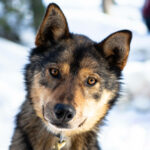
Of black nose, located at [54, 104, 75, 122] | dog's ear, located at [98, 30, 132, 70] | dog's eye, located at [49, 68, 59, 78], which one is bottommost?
black nose, located at [54, 104, 75, 122]

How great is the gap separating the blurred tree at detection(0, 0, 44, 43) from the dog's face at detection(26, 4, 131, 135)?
244 inches

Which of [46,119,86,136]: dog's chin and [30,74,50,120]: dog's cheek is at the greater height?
[30,74,50,120]: dog's cheek

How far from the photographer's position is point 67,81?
3.02 meters

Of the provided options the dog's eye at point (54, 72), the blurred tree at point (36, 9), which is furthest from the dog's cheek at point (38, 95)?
the blurred tree at point (36, 9)

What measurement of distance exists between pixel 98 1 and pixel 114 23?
28.3 feet

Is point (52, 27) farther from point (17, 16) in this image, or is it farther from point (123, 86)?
point (17, 16)

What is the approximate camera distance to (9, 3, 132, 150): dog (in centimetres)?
304

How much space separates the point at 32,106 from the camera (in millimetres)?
3252

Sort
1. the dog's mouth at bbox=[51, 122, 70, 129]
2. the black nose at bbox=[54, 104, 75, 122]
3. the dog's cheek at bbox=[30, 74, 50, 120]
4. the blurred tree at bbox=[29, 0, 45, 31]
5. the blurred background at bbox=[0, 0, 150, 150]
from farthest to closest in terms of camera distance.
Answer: the blurred tree at bbox=[29, 0, 45, 31]
the blurred background at bbox=[0, 0, 150, 150]
the dog's cheek at bbox=[30, 74, 50, 120]
the dog's mouth at bbox=[51, 122, 70, 129]
the black nose at bbox=[54, 104, 75, 122]

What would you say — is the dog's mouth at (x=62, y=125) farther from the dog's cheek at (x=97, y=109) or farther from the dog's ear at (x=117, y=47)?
the dog's ear at (x=117, y=47)

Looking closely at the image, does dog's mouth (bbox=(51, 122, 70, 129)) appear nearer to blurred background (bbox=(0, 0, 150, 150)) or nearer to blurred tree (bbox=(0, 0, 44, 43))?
blurred background (bbox=(0, 0, 150, 150))

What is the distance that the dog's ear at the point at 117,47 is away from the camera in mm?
3189

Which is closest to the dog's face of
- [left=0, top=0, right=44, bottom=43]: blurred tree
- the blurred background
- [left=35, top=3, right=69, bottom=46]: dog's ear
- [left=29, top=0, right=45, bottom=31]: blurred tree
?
[left=35, top=3, right=69, bottom=46]: dog's ear

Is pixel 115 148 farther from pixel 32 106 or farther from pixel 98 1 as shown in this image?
pixel 98 1
